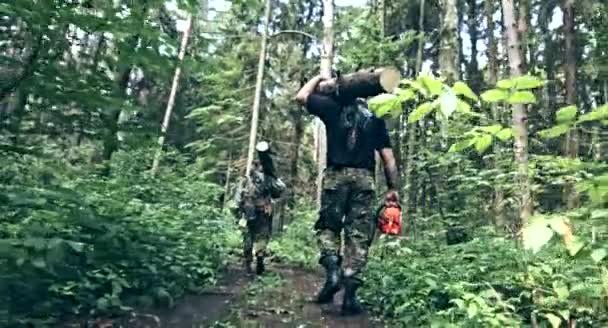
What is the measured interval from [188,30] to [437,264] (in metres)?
17.9

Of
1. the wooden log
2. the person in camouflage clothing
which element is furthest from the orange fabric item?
the person in camouflage clothing

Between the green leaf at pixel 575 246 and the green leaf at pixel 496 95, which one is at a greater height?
the green leaf at pixel 496 95

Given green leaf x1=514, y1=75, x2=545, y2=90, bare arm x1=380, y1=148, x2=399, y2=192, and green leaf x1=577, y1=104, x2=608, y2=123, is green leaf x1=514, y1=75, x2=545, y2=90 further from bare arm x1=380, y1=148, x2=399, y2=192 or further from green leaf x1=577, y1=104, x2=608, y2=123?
bare arm x1=380, y1=148, x2=399, y2=192

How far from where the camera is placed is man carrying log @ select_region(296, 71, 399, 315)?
641 centimetres

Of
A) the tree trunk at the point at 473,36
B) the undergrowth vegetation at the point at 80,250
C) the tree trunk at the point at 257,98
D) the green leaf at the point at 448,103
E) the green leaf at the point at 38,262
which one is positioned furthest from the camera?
the tree trunk at the point at 473,36

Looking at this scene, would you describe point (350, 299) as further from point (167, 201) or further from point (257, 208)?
point (167, 201)

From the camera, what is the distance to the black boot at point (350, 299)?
6.05m

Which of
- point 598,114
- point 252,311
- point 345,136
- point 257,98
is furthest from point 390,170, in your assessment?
point 257,98

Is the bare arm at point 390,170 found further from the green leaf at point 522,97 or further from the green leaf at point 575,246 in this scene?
the green leaf at point 522,97

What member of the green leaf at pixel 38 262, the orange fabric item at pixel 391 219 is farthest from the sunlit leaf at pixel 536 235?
the orange fabric item at pixel 391 219

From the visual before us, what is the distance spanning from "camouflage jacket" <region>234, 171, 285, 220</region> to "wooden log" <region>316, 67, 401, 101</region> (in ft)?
11.9

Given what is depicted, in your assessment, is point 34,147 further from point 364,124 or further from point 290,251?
point 290,251

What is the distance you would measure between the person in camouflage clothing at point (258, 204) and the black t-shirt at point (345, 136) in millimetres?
2957

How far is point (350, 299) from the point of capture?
6.06m
